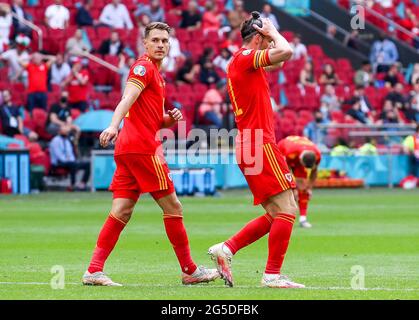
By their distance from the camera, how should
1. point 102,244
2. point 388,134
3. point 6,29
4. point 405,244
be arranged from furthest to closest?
1. point 388,134
2. point 6,29
3. point 405,244
4. point 102,244

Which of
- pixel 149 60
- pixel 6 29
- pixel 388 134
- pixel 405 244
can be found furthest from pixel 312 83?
pixel 149 60

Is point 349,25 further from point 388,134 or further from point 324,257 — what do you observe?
point 324,257

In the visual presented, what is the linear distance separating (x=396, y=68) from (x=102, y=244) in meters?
26.3

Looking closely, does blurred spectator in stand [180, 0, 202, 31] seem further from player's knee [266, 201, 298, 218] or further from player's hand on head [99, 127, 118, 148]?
player's hand on head [99, 127, 118, 148]

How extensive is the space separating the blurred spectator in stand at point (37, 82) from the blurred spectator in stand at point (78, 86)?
0.63m

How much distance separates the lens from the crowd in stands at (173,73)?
2866 centimetres

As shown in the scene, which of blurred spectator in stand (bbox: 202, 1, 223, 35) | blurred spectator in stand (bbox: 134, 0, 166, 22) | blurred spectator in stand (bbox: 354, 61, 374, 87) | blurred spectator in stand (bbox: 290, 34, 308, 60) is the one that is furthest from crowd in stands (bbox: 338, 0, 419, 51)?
blurred spectator in stand (bbox: 134, 0, 166, 22)

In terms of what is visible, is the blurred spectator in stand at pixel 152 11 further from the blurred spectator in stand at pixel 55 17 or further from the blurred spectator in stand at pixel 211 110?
the blurred spectator in stand at pixel 211 110

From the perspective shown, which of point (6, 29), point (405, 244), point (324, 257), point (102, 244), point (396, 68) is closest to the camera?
point (102, 244)

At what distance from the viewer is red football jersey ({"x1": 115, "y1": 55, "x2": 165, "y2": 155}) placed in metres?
10.9

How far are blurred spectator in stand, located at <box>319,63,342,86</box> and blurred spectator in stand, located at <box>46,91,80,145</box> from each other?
8560 millimetres

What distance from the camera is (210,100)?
30.7 metres

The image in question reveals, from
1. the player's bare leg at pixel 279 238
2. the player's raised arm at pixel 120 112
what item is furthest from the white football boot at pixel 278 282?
the player's raised arm at pixel 120 112

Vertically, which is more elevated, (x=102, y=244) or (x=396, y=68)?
(x=396, y=68)
